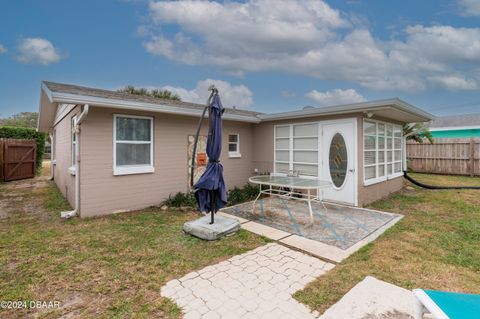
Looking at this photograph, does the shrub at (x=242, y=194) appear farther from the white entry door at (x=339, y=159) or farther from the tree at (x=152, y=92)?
the tree at (x=152, y=92)

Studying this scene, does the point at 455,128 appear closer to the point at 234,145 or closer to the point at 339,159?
the point at 339,159

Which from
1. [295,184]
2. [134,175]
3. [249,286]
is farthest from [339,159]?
[134,175]

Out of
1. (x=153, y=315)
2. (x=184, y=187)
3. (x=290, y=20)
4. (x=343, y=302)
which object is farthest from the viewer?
(x=290, y=20)

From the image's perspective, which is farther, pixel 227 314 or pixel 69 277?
pixel 69 277

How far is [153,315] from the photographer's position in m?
2.28

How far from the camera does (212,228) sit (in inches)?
169

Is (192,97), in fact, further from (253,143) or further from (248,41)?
(253,143)

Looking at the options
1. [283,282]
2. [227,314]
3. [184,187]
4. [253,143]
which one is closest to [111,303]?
[227,314]

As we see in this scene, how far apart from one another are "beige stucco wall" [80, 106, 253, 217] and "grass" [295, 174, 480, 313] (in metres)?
5.09

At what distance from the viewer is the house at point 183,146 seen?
558 centimetres

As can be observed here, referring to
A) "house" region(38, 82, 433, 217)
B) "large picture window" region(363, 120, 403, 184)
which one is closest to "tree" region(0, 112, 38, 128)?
"house" region(38, 82, 433, 217)

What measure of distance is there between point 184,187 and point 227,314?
17.5 feet

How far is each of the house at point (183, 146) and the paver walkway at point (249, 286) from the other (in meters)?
3.93

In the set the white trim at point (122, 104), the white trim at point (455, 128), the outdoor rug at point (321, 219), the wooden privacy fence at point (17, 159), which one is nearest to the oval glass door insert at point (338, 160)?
the outdoor rug at point (321, 219)
